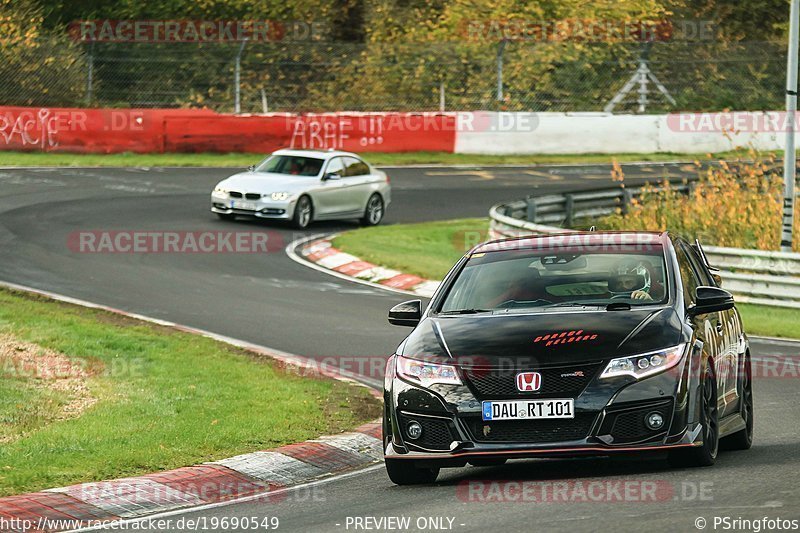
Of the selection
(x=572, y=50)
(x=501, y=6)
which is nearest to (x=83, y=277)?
(x=572, y=50)

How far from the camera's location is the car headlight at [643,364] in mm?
8609

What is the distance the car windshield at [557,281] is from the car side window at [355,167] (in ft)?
63.4

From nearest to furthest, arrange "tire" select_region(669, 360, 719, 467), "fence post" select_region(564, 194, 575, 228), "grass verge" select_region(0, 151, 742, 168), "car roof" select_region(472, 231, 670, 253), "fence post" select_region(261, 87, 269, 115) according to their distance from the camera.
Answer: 1. "tire" select_region(669, 360, 719, 467)
2. "car roof" select_region(472, 231, 670, 253)
3. "fence post" select_region(564, 194, 575, 228)
4. "grass verge" select_region(0, 151, 742, 168)
5. "fence post" select_region(261, 87, 269, 115)

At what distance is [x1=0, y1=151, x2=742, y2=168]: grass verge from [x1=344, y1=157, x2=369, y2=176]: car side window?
22.5 feet

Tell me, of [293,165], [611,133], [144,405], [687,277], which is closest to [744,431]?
[687,277]

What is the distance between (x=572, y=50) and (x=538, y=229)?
80.3 feet

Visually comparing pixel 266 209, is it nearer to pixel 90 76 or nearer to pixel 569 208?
pixel 569 208

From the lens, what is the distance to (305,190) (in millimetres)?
27906

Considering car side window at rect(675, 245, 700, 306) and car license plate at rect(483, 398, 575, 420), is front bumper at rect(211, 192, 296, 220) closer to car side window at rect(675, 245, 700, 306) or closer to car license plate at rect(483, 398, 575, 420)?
car side window at rect(675, 245, 700, 306)

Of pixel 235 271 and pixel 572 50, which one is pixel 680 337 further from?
pixel 572 50

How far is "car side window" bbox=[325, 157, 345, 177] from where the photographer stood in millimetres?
28964

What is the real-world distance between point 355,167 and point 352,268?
255 inches

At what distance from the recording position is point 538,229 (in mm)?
22344

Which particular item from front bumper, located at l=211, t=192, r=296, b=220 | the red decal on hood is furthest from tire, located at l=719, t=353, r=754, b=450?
front bumper, located at l=211, t=192, r=296, b=220
